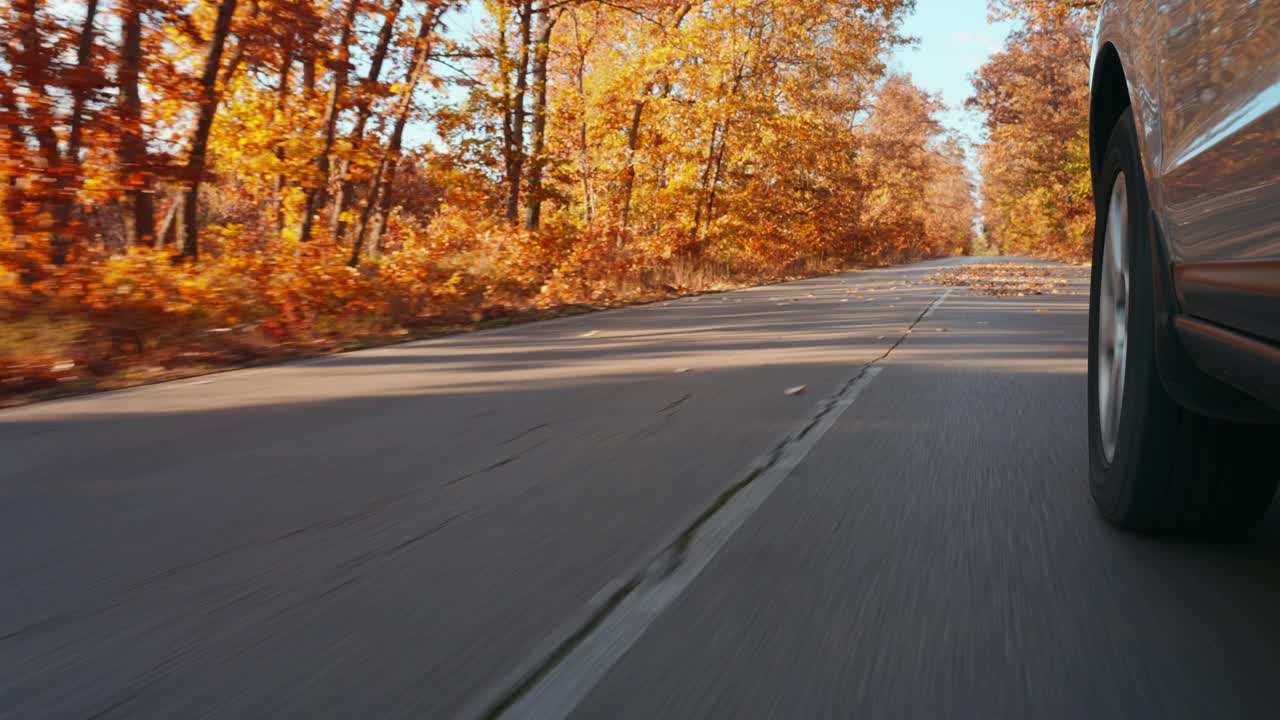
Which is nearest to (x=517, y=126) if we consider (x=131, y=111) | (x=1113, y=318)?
(x=131, y=111)

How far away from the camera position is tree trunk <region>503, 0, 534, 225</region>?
20469mm

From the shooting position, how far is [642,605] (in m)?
3.10

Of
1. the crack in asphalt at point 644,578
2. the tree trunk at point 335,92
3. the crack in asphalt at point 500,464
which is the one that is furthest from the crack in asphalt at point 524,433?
the tree trunk at point 335,92

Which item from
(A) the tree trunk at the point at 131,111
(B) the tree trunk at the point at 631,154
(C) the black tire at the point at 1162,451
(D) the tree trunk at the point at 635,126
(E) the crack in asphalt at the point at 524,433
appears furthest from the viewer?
(B) the tree trunk at the point at 631,154

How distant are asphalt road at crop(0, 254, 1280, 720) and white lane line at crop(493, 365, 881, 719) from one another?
0.01 m

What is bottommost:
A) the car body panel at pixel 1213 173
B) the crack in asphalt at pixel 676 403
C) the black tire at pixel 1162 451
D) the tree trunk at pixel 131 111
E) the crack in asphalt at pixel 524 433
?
the crack in asphalt at pixel 676 403

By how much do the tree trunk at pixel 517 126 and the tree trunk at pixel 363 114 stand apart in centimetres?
288

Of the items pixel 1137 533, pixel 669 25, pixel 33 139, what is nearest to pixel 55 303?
pixel 33 139

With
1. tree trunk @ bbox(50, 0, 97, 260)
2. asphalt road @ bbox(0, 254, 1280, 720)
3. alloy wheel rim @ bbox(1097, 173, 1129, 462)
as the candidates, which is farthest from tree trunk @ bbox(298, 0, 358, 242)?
alloy wheel rim @ bbox(1097, 173, 1129, 462)

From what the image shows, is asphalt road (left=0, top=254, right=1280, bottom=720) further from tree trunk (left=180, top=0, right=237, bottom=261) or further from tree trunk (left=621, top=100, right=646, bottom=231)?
tree trunk (left=621, top=100, right=646, bottom=231)

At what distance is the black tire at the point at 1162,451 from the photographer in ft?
10.6

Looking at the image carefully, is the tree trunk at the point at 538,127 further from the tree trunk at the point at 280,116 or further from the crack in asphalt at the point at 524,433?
the crack in asphalt at the point at 524,433

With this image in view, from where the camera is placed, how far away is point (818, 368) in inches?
346

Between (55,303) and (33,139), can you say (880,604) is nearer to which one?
(55,303)
